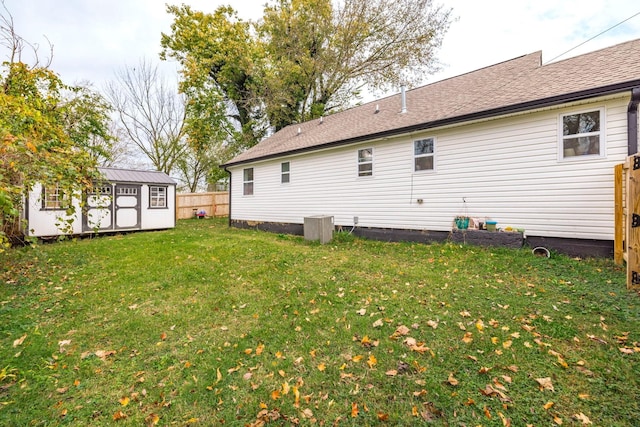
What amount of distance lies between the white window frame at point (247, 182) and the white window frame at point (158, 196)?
3583 millimetres

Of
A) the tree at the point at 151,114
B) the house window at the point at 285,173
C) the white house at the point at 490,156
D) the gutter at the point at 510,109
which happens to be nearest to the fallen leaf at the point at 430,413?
the white house at the point at 490,156

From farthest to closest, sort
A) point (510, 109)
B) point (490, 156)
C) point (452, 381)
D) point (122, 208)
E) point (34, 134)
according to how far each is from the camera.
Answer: point (122, 208) < point (490, 156) < point (510, 109) < point (34, 134) < point (452, 381)

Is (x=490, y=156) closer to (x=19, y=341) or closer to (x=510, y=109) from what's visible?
(x=510, y=109)

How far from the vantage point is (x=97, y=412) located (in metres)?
2.11

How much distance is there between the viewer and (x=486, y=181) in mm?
6844

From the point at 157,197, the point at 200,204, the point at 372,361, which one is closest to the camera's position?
the point at 372,361

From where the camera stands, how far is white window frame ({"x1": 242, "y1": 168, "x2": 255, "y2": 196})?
13.3 m

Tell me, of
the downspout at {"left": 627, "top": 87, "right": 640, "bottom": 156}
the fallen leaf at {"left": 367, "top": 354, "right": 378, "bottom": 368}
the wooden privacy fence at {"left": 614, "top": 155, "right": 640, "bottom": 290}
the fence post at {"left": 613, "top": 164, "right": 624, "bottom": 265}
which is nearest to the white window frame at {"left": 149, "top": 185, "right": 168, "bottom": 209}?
the fallen leaf at {"left": 367, "top": 354, "right": 378, "bottom": 368}

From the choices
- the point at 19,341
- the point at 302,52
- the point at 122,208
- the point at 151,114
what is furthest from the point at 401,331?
the point at 151,114

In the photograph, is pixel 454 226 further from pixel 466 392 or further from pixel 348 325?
pixel 466 392

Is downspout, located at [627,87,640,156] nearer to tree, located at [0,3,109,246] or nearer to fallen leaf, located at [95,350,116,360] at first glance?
fallen leaf, located at [95,350,116,360]

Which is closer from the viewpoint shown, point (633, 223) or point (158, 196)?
point (633, 223)

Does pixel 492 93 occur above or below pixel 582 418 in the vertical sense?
above

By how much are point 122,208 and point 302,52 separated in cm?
1396
